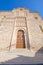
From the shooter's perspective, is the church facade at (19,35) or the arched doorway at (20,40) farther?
the arched doorway at (20,40)

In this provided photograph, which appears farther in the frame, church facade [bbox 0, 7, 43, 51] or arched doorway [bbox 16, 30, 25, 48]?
arched doorway [bbox 16, 30, 25, 48]

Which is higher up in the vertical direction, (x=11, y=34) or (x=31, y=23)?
(x=31, y=23)

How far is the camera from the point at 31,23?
1614 centimetres

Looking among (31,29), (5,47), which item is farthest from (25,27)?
(5,47)

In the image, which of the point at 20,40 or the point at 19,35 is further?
the point at 19,35

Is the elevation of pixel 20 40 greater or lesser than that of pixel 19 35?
lesser

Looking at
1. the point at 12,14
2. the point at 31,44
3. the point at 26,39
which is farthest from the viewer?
the point at 12,14

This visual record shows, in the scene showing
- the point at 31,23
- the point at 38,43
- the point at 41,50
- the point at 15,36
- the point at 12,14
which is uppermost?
the point at 12,14

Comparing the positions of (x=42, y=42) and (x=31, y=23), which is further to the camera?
(x=31, y=23)

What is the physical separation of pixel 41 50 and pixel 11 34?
13.7ft

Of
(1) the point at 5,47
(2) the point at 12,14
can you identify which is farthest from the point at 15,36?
(2) the point at 12,14

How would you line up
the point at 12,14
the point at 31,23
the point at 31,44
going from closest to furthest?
the point at 31,44, the point at 31,23, the point at 12,14

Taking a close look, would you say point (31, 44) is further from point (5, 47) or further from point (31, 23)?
point (31, 23)

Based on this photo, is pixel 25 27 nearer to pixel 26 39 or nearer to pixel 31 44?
pixel 26 39
